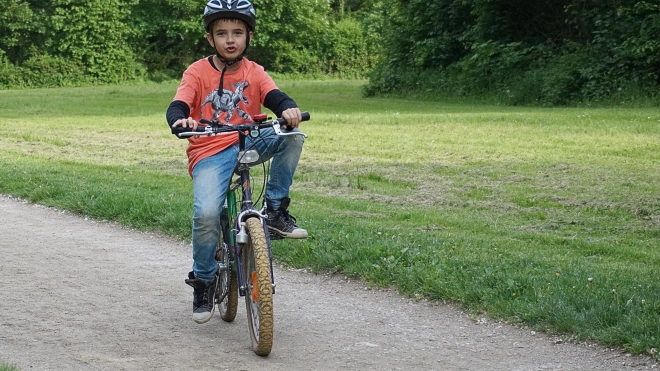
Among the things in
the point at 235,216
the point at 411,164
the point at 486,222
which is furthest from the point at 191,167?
the point at 411,164

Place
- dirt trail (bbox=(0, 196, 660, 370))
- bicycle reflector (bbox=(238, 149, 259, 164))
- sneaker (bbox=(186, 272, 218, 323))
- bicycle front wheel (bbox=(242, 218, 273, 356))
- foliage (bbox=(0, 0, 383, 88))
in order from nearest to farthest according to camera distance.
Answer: bicycle front wheel (bbox=(242, 218, 273, 356)) < dirt trail (bbox=(0, 196, 660, 370)) < bicycle reflector (bbox=(238, 149, 259, 164)) < sneaker (bbox=(186, 272, 218, 323)) < foliage (bbox=(0, 0, 383, 88))

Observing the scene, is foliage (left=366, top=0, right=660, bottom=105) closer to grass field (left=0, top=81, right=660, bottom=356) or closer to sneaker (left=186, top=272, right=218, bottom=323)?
grass field (left=0, top=81, right=660, bottom=356)

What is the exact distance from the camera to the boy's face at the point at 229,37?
571cm

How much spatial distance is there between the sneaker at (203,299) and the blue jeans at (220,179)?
184mm

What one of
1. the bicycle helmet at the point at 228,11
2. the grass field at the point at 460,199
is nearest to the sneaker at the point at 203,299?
the bicycle helmet at the point at 228,11

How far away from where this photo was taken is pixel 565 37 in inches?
1176

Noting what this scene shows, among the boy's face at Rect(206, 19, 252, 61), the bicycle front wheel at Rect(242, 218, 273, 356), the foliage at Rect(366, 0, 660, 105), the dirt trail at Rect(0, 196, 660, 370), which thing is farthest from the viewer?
A: the foliage at Rect(366, 0, 660, 105)

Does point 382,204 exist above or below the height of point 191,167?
below

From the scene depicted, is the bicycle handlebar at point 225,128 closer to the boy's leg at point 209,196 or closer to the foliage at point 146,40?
the boy's leg at point 209,196

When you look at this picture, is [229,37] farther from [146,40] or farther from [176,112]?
[146,40]

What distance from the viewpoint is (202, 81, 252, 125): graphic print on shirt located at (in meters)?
5.73

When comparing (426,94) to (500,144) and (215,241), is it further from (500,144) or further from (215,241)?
(215,241)

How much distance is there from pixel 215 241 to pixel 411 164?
879 cm

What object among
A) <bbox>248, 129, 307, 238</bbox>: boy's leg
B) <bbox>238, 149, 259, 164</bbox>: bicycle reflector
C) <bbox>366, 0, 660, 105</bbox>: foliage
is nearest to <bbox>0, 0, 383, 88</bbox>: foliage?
<bbox>366, 0, 660, 105</bbox>: foliage
